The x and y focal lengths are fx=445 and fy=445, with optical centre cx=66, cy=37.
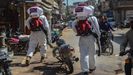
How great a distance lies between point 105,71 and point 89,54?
145cm

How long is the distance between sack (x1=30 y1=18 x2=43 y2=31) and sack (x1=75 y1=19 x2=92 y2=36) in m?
2.59

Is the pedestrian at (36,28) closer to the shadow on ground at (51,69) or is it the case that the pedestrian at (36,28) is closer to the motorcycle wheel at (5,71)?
the shadow on ground at (51,69)

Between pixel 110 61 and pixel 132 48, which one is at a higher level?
pixel 132 48

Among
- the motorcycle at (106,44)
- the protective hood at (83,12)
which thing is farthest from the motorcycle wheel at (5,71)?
the motorcycle at (106,44)

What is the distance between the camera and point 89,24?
12.8 meters

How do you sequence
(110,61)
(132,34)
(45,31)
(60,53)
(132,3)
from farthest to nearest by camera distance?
(132,3) < (110,61) < (45,31) < (60,53) < (132,34)

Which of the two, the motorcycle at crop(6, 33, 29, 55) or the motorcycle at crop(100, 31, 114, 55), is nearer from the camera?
the motorcycle at crop(6, 33, 29, 55)

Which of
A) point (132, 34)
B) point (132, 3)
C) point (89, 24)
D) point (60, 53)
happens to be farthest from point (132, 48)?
point (132, 3)

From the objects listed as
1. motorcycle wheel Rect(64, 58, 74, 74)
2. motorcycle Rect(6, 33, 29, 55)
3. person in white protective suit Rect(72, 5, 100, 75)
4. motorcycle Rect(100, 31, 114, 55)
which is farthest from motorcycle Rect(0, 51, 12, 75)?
motorcycle Rect(100, 31, 114, 55)

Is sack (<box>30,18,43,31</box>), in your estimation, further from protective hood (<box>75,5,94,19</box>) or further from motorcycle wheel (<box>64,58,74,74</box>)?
protective hood (<box>75,5,94,19</box>)

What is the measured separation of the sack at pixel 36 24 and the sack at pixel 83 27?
2.59 m

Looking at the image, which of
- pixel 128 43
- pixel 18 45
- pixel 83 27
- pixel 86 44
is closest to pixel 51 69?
pixel 86 44

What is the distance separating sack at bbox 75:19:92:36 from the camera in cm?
1261

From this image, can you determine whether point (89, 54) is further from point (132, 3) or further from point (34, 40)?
point (132, 3)
